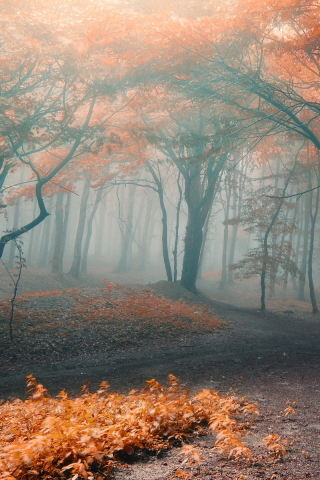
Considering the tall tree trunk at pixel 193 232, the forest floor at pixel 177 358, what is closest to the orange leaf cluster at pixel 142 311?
the forest floor at pixel 177 358

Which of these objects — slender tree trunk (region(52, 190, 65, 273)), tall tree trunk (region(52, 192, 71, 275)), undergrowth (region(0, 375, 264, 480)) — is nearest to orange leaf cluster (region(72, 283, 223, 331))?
undergrowth (region(0, 375, 264, 480))

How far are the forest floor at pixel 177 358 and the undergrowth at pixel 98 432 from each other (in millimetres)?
144

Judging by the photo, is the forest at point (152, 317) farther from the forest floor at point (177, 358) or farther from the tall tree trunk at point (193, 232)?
the tall tree trunk at point (193, 232)

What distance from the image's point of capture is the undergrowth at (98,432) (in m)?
2.72

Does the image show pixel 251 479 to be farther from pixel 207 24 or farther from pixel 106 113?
pixel 106 113

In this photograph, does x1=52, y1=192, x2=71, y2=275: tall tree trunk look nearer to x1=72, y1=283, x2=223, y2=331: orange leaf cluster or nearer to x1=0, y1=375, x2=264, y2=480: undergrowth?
x1=72, y1=283, x2=223, y2=331: orange leaf cluster

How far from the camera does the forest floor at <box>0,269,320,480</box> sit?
3061mm

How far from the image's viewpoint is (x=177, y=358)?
7.92m

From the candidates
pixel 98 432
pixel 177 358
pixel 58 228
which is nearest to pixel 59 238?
pixel 58 228

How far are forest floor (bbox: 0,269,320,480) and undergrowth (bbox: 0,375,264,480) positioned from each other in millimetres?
144

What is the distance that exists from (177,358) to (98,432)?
511cm

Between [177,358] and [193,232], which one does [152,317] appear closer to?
[177,358]

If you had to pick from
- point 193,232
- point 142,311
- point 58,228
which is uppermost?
point 58,228

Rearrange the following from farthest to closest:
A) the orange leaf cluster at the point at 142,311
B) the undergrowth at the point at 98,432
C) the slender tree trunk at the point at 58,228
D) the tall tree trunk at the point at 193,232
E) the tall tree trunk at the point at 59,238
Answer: the slender tree trunk at the point at 58,228, the tall tree trunk at the point at 59,238, the tall tree trunk at the point at 193,232, the orange leaf cluster at the point at 142,311, the undergrowth at the point at 98,432
